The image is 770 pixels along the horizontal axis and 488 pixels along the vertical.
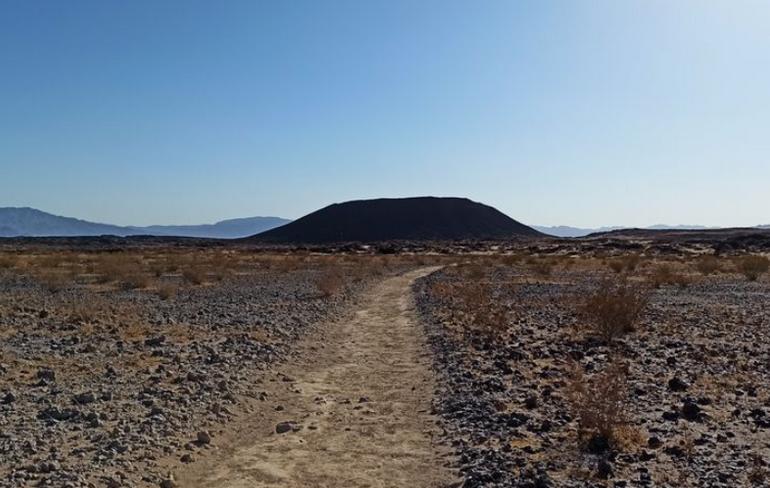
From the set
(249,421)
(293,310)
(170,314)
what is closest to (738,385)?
(249,421)

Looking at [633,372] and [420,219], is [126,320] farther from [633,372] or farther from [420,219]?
[420,219]

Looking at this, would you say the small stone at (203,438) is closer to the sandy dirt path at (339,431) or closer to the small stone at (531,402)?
the sandy dirt path at (339,431)

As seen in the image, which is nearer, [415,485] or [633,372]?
[415,485]

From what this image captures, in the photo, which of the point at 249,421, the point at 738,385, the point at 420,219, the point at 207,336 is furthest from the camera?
the point at 420,219

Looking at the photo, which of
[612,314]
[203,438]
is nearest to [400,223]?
[612,314]

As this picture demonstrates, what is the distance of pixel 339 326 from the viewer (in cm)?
1642

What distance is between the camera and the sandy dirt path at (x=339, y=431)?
233 inches

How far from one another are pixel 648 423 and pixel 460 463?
238 centimetres

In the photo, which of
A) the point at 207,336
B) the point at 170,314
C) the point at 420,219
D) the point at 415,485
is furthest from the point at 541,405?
the point at 420,219

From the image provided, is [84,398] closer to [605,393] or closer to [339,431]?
[339,431]

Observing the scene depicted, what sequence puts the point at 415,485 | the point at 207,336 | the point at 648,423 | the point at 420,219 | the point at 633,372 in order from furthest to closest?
1. the point at 420,219
2. the point at 207,336
3. the point at 633,372
4. the point at 648,423
5. the point at 415,485

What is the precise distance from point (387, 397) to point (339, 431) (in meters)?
1.70

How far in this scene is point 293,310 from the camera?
19.3 metres

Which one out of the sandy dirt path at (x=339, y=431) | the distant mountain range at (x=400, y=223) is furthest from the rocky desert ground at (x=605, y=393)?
the distant mountain range at (x=400, y=223)
